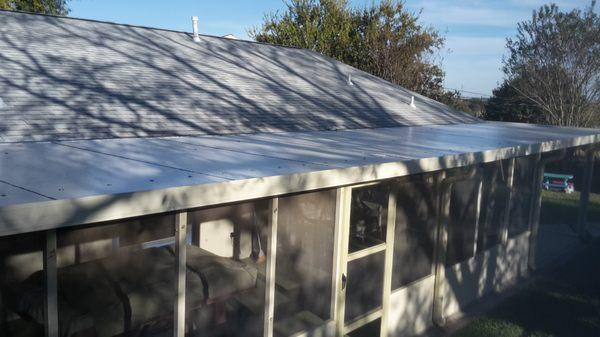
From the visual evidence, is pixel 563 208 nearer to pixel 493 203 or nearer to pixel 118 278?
pixel 493 203

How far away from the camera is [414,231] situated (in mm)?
6621

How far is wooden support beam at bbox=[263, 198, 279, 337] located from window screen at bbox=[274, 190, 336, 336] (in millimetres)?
166

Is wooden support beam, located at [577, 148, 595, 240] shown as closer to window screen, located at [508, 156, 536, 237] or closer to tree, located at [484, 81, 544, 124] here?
window screen, located at [508, 156, 536, 237]

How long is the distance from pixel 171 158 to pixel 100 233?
37.1 inches

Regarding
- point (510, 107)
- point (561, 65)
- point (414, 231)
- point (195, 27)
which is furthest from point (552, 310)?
point (510, 107)

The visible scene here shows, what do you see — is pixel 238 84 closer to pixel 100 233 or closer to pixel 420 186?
pixel 420 186

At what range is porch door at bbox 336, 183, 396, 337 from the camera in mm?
5383

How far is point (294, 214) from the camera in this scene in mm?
5039

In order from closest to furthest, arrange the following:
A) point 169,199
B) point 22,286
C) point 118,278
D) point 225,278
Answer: point 169,199, point 22,286, point 118,278, point 225,278

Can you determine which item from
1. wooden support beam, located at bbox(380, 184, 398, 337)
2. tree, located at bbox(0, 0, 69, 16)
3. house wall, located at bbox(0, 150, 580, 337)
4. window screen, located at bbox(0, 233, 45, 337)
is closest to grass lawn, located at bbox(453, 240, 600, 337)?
house wall, located at bbox(0, 150, 580, 337)

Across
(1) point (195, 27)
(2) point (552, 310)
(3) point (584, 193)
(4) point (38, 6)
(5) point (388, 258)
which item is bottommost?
(2) point (552, 310)

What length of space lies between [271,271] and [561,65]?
19.5 metres

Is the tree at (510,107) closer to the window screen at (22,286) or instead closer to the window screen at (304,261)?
the window screen at (304,261)

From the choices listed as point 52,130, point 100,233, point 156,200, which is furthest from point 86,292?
point 52,130
